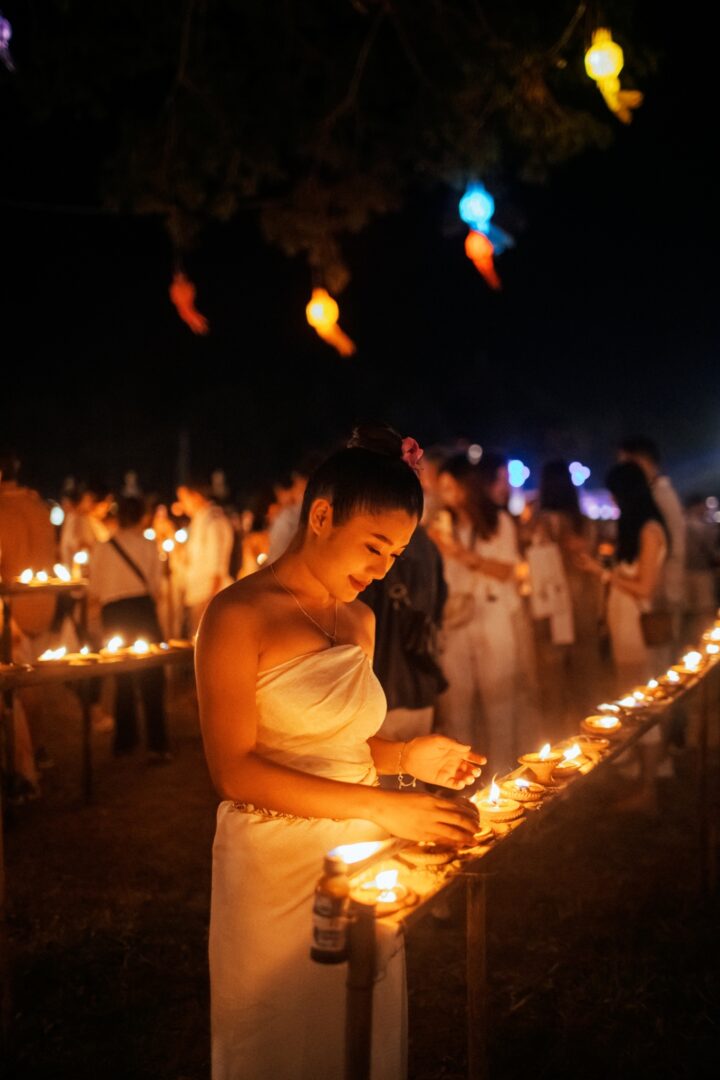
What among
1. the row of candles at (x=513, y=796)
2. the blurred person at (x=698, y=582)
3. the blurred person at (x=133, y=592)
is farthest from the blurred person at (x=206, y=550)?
the row of candles at (x=513, y=796)

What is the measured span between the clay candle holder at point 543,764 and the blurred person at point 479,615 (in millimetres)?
3158

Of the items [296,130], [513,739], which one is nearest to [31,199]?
[296,130]

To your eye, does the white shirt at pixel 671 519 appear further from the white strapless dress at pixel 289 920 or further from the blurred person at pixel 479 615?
the white strapless dress at pixel 289 920

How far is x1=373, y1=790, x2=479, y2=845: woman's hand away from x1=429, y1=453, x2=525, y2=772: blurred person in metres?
4.10

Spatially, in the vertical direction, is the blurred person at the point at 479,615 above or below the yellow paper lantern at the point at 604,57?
below

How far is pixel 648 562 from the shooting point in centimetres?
641

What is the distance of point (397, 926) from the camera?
1.82m

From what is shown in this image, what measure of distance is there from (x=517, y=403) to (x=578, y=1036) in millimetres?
40266

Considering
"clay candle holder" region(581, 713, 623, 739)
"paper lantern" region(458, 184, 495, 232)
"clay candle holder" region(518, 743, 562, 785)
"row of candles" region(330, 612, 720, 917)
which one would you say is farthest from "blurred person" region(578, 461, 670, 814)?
"clay candle holder" region(518, 743, 562, 785)

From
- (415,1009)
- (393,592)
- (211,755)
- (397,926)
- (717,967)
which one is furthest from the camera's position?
(393,592)

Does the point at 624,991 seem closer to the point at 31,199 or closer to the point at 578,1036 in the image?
the point at 578,1036

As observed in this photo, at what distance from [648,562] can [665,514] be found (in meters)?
1.02

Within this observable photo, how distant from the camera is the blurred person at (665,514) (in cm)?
693

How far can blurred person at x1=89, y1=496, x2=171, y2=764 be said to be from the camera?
8.05 m
